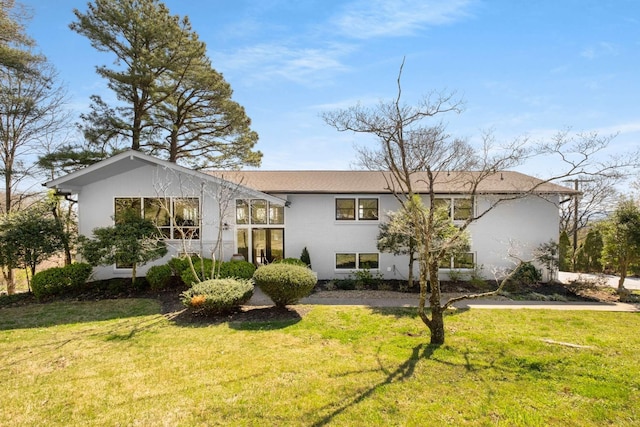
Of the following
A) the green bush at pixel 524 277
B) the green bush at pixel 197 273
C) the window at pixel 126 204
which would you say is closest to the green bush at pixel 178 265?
the green bush at pixel 197 273

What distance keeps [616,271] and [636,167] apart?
48.3ft

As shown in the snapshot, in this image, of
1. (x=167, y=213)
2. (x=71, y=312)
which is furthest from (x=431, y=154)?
(x=71, y=312)

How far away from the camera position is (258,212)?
14.3m

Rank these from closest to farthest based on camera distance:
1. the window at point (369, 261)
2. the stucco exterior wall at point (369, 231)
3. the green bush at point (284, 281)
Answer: the green bush at point (284, 281), the stucco exterior wall at point (369, 231), the window at point (369, 261)

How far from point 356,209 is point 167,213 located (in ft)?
27.6

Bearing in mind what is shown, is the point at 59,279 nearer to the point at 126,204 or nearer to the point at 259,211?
the point at 126,204

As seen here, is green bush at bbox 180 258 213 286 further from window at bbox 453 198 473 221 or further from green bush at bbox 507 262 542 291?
green bush at bbox 507 262 542 291

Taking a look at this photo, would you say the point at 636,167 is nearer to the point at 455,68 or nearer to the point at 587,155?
the point at 587,155

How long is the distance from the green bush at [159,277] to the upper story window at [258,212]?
3.51 metres

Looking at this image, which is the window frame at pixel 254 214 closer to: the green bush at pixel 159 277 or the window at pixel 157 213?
the window at pixel 157 213

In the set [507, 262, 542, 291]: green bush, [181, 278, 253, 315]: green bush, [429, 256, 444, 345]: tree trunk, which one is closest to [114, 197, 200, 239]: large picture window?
[181, 278, 253, 315]: green bush

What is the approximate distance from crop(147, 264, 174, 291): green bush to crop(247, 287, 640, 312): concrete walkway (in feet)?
11.8

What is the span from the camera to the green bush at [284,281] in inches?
350

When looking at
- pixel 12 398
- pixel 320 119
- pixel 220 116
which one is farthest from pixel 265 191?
pixel 12 398
